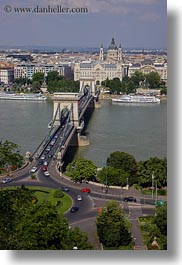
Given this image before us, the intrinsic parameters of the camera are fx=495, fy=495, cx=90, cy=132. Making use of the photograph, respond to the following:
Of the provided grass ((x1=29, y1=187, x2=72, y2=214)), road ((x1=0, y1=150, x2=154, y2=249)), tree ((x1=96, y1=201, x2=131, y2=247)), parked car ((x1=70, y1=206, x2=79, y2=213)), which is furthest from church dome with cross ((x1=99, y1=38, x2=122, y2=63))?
tree ((x1=96, y1=201, x2=131, y2=247))

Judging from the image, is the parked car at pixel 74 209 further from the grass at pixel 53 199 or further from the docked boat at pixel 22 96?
the docked boat at pixel 22 96

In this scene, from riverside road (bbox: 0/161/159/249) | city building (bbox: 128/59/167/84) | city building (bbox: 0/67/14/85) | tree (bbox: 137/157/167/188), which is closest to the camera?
riverside road (bbox: 0/161/159/249)

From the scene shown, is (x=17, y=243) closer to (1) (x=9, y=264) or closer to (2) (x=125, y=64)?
(1) (x=9, y=264)

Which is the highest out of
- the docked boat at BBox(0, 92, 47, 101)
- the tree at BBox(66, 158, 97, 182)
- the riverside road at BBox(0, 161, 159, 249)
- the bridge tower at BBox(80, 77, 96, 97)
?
the bridge tower at BBox(80, 77, 96, 97)

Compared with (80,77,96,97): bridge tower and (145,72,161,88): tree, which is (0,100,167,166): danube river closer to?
(80,77,96,97): bridge tower

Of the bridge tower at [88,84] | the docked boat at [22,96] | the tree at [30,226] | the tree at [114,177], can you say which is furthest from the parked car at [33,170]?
the bridge tower at [88,84]

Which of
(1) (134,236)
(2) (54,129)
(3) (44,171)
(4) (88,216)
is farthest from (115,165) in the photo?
(2) (54,129)
